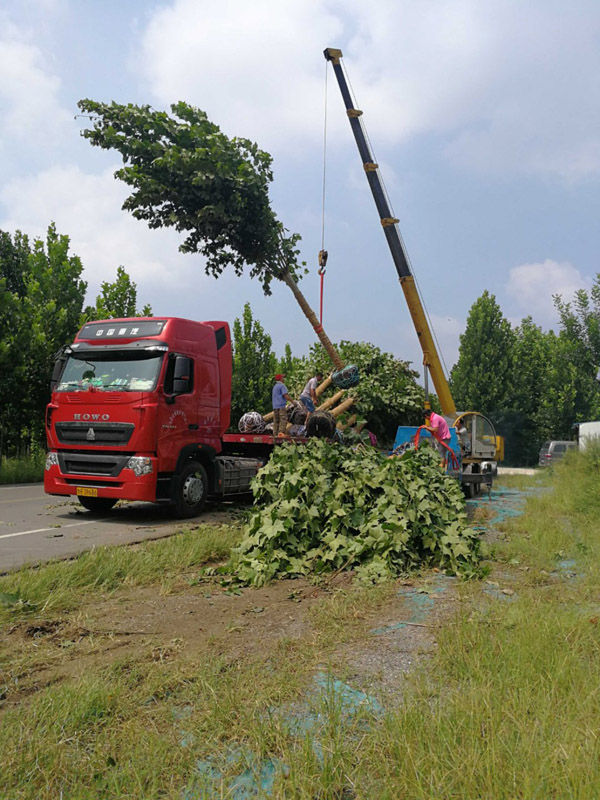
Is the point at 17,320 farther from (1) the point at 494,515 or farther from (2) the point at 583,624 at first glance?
(2) the point at 583,624

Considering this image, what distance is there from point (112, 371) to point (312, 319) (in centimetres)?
734

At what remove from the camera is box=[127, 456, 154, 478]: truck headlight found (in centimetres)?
996

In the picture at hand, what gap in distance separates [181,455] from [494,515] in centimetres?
576

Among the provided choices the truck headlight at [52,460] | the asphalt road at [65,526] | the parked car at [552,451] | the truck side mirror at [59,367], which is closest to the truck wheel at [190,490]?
the asphalt road at [65,526]

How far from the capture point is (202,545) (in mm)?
7582

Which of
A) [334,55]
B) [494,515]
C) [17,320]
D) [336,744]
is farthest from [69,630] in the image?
[334,55]

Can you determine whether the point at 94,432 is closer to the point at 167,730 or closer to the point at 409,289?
the point at 167,730

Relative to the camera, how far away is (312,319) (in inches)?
664

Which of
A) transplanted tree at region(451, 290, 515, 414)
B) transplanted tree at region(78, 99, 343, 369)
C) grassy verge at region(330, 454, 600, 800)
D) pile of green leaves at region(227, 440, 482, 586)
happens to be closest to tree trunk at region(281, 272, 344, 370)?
transplanted tree at region(78, 99, 343, 369)

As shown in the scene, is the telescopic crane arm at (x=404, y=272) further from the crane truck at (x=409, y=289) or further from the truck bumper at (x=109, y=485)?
the truck bumper at (x=109, y=485)

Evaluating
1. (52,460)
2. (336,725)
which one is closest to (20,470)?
(52,460)

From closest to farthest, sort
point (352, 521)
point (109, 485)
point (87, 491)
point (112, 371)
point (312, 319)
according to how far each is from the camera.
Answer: point (352, 521) < point (109, 485) < point (87, 491) < point (112, 371) < point (312, 319)

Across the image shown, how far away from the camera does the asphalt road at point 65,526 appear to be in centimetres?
763

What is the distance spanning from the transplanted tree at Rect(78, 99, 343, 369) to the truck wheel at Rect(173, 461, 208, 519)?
19.6 feet
